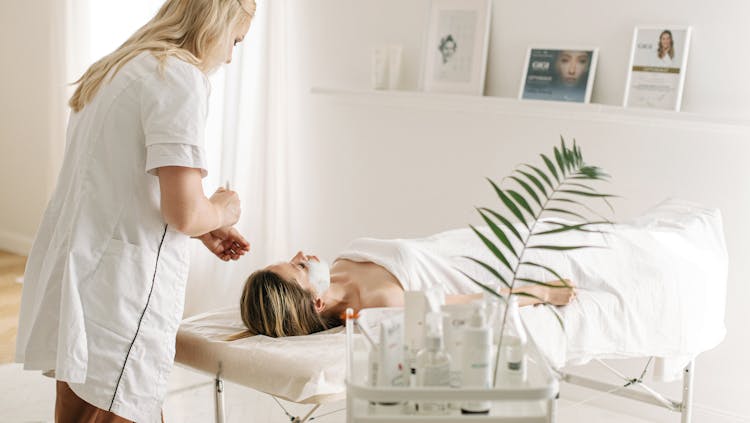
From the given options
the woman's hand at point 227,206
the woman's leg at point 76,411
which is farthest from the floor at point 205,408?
the woman's hand at point 227,206

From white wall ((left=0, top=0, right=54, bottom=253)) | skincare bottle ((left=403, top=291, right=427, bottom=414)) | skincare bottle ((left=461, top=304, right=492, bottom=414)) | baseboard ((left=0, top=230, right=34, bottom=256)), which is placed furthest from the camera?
baseboard ((left=0, top=230, right=34, bottom=256))

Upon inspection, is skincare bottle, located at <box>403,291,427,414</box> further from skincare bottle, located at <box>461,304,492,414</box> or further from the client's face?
the client's face

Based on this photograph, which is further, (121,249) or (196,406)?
(196,406)

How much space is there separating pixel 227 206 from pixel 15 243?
3.99 metres

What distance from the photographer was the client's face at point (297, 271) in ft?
7.08

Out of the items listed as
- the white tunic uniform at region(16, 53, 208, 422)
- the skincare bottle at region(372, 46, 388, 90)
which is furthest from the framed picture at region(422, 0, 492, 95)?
the white tunic uniform at region(16, 53, 208, 422)

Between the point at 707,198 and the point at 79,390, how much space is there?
2010mm

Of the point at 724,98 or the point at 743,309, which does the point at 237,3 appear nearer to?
the point at 724,98

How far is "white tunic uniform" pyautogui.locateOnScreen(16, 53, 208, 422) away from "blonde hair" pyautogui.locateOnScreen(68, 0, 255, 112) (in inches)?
1.4

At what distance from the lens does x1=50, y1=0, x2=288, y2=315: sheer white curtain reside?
12.8ft

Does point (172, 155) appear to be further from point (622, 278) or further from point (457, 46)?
point (457, 46)

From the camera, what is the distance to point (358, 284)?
2.30m

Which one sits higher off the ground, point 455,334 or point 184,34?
point 184,34

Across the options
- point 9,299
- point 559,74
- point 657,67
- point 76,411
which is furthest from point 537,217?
point 9,299
